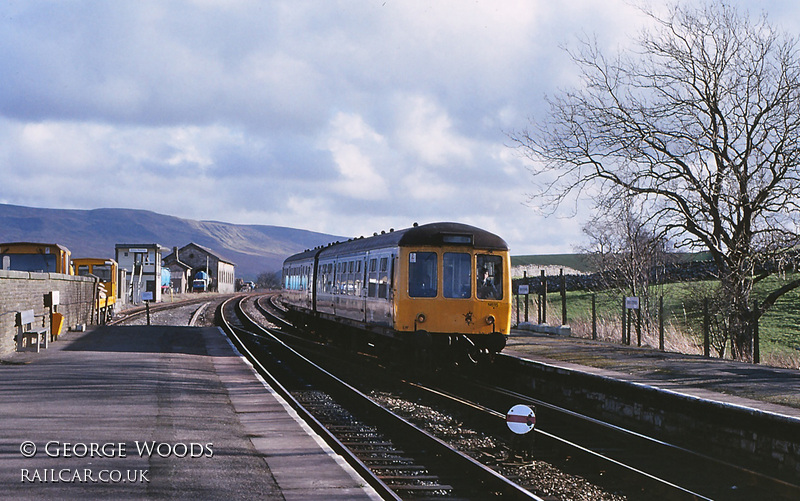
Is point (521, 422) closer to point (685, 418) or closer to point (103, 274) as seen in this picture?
point (685, 418)

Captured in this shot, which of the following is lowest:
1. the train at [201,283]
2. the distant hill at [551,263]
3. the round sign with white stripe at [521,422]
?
the round sign with white stripe at [521,422]

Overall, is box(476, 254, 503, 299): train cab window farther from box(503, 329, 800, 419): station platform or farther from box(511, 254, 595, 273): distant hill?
box(511, 254, 595, 273): distant hill

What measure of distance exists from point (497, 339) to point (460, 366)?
3187 millimetres

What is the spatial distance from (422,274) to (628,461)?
8265mm

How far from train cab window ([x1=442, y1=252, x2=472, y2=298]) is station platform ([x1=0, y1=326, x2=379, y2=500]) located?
173 inches

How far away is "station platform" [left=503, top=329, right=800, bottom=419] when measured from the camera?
11.6 meters

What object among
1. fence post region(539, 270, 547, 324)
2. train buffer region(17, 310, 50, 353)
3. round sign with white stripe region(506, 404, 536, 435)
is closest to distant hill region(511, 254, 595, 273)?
fence post region(539, 270, 547, 324)

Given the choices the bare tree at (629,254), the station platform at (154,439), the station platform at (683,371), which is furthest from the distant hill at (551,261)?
the station platform at (154,439)

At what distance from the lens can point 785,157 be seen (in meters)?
19.7

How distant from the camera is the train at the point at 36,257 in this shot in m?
26.7

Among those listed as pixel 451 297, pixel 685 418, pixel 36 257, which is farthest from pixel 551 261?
pixel 685 418

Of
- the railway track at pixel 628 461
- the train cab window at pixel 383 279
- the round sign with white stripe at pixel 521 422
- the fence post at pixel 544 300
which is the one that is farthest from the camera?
the fence post at pixel 544 300

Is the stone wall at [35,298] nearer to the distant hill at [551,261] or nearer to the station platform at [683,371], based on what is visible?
the station platform at [683,371]

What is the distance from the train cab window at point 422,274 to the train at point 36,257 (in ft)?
48.5
